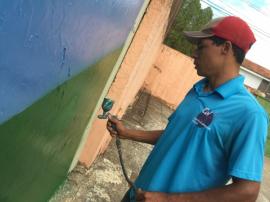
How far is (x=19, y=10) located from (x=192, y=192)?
1.37 meters

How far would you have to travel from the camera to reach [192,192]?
228 cm

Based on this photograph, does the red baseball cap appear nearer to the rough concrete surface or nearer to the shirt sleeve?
the shirt sleeve

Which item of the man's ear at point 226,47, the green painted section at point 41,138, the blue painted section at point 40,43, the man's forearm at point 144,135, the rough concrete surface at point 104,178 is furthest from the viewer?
the rough concrete surface at point 104,178

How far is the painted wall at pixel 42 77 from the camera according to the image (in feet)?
4.80

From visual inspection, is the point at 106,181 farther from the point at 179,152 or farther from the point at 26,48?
the point at 26,48

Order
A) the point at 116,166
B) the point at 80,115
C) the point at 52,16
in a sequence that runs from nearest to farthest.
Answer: the point at 52,16, the point at 80,115, the point at 116,166

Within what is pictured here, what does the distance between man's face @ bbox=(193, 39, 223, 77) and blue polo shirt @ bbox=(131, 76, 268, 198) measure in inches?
4.3

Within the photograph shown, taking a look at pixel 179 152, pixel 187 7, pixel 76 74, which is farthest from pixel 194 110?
pixel 187 7

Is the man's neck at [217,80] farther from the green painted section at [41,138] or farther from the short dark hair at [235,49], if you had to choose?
the green painted section at [41,138]

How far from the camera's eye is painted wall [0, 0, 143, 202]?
1.46 metres

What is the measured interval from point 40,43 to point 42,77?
0.86 ft

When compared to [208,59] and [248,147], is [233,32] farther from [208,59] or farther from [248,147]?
[248,147]

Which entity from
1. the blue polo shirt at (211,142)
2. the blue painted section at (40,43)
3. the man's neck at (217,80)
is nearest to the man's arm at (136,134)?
the blue polo shirt at (211,142)

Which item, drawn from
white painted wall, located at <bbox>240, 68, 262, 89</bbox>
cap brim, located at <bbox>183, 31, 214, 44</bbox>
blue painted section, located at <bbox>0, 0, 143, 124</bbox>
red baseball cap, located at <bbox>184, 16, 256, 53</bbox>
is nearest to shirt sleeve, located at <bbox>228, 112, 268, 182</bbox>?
red baseball cap, located at <bbox>184, 16, 256, 53</bbox>
